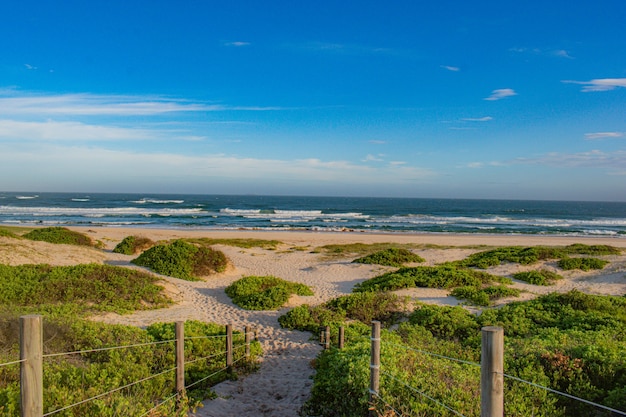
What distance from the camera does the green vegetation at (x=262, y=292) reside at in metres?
13.0

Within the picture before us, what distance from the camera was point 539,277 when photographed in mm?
17656

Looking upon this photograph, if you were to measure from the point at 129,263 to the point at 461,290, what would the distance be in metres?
14.1

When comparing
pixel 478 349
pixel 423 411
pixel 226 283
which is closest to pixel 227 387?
pixel 423 411

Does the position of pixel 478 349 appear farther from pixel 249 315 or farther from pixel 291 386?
pixel 249 315

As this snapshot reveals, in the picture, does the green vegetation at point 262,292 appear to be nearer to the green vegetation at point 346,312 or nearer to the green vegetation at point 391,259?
the green vegetation at point 346,312

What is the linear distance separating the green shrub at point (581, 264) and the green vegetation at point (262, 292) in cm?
1258

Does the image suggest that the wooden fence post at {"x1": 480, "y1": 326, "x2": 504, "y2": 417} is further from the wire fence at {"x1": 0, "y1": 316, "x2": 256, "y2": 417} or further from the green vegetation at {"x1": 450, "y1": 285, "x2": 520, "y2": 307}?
the green vegetation at {"x1": 450, "y1": 285, "x2": 520, "y2": 307}

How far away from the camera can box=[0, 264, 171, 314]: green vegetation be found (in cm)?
1142

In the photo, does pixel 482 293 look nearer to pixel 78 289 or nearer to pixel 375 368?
pixel 375 368

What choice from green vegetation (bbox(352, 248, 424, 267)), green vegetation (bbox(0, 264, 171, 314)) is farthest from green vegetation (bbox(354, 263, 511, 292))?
green vegetation (bbox(0, 264, 171, 314))

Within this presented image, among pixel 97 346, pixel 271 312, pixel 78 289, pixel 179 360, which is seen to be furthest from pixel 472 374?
pixel 78 289

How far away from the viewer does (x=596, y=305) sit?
11367 mm

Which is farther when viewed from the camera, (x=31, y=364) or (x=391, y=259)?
(x=391, y=259)

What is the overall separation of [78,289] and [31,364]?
9.65m
